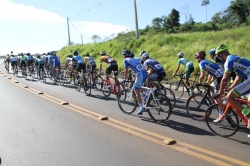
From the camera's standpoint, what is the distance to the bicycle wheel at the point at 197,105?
7398mm

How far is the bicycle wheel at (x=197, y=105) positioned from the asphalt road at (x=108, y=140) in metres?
0.23

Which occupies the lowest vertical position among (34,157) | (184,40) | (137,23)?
(34,157)

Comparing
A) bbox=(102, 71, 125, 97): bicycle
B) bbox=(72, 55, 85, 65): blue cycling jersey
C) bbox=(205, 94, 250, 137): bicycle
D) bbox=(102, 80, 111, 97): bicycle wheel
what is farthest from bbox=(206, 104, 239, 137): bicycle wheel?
bbox=(72, 55, 85, 65): blue cycling jersey

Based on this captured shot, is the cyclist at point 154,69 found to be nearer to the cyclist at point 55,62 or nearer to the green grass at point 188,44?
the green grass at point 188,44

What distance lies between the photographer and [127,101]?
339 inches

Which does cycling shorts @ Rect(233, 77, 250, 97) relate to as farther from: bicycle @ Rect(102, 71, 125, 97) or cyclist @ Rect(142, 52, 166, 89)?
bicycle @ Rect(102, 71, 125, 97)

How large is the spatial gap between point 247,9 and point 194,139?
49.1 meters

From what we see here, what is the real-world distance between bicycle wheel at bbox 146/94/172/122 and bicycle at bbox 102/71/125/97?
10.3ft

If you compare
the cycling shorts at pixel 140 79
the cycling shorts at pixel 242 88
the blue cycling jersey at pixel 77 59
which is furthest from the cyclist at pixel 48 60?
the cycling shorts at pixel 242 88

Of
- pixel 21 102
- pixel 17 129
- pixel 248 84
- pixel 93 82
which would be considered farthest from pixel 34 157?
pixel 93 82

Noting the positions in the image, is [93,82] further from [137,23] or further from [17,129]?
[137,23]

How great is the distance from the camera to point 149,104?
24.7 feet

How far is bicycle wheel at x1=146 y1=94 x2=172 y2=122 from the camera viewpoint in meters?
7.23

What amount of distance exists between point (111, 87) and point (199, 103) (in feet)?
15.2
